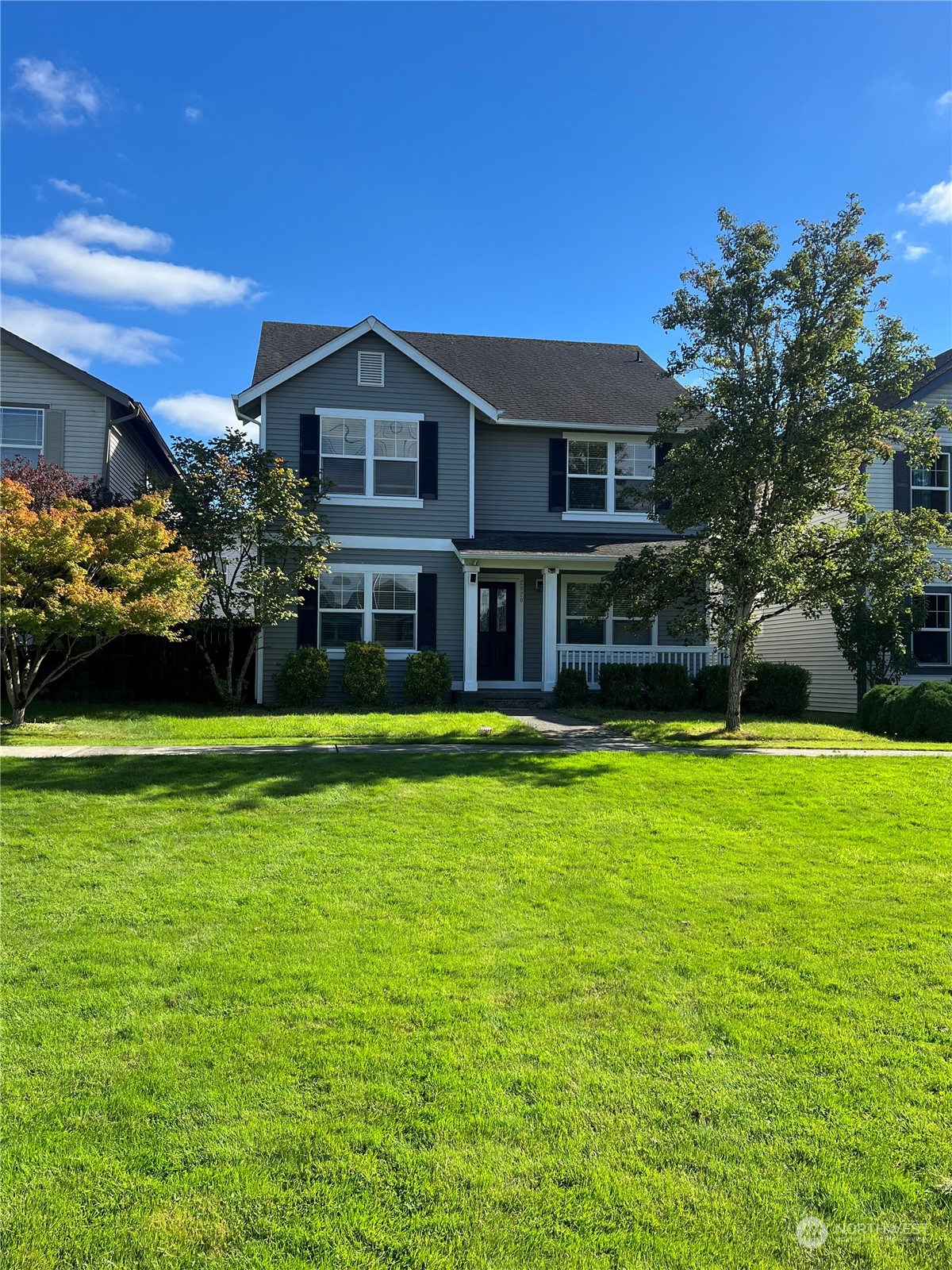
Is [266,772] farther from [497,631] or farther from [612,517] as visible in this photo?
[612,517]

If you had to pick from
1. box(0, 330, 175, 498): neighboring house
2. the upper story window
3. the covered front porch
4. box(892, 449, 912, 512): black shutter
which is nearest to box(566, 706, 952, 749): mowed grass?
the covered front porch

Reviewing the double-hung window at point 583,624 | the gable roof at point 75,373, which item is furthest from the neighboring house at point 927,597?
the gable roof at point 75,373

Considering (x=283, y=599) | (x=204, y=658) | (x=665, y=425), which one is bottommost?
(x=204, y=658)

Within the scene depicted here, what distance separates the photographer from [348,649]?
16703 millimetres

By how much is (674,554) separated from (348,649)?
21.9 ft

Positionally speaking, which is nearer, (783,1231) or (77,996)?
(783,1231)

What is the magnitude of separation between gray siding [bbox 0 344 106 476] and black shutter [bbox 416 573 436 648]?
745cm

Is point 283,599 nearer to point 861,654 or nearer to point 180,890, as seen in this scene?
point 180,890

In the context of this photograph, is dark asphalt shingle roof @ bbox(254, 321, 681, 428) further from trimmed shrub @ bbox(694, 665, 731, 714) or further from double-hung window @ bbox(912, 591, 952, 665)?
double-hung window @ bbox(912, 591, 952, 665)

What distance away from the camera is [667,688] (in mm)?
17312

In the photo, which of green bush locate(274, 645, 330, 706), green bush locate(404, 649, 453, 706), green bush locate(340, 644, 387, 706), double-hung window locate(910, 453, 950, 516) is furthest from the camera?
double-hung window locate(910, 453, 950, 516)

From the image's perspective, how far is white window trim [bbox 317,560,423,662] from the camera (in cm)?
1753

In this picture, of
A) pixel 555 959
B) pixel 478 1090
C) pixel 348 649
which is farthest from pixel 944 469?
pixel 478 1090

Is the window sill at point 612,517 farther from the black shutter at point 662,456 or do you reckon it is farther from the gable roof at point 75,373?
the gable roof at point 75,373
